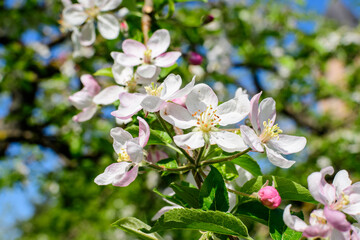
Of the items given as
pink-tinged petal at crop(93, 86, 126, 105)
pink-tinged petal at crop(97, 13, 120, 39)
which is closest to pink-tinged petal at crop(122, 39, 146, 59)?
pink-tinged petal at crop(93, 86, 126, 105)

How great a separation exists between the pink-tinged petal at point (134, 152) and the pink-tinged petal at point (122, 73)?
35 centimetres

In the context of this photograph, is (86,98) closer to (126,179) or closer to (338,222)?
(126,179)

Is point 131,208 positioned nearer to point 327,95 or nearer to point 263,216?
point 327,95

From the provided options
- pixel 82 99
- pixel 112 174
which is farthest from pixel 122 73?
pixel 112 174

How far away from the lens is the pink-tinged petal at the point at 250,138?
67cm

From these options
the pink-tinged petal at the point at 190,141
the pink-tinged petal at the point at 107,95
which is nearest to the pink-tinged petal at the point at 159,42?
the pink-tinged petal at the point at 107,95

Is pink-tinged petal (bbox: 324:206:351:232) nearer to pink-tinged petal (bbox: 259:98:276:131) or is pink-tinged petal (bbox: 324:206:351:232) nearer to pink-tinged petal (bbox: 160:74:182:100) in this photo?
pink-tinged petal (bbox: 259:98:276:131)

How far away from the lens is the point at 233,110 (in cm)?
77

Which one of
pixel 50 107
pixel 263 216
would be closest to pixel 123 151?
pixel 263 216

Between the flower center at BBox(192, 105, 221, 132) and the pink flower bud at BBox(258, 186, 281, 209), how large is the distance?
0.18 meters

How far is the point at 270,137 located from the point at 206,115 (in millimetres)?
160

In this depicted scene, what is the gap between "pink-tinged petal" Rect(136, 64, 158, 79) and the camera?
910 millimetres

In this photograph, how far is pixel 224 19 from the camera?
10.2ft

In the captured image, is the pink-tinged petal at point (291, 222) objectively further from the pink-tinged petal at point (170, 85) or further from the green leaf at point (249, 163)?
the pink-tinged petal at point (170, 85)
